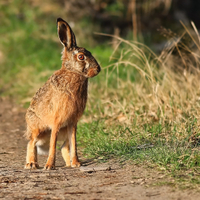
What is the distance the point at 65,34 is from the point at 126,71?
12.7 feet

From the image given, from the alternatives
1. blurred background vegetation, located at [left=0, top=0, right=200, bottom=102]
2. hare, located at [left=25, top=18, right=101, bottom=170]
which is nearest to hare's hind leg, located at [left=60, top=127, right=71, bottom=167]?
hare, located at [left=25, top=18, right=101, bottom=170]

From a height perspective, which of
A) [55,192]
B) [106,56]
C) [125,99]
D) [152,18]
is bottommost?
[55,192]

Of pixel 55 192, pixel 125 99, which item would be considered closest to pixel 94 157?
pixel 55 192

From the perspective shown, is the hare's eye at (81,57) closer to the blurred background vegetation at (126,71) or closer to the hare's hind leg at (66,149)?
the hare's hind leg at (66,149)

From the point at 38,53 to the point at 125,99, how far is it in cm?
432

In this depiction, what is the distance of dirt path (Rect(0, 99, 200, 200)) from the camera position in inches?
135

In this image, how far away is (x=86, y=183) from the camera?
3.78 metres

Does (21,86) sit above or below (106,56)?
below

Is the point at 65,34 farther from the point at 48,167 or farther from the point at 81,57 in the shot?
the point at 48,167

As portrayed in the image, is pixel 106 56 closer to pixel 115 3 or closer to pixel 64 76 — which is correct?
pixel 115 3

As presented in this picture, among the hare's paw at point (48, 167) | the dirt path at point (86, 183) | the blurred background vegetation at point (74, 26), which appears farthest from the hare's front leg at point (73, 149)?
the blurred background vegetation at point (74, 26)

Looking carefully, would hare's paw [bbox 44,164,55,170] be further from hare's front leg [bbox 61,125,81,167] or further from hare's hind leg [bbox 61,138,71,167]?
hare's hind leg [bbox 61,138,71,167]

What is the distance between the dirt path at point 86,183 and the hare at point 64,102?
23 cm

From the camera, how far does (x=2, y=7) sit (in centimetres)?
1313
